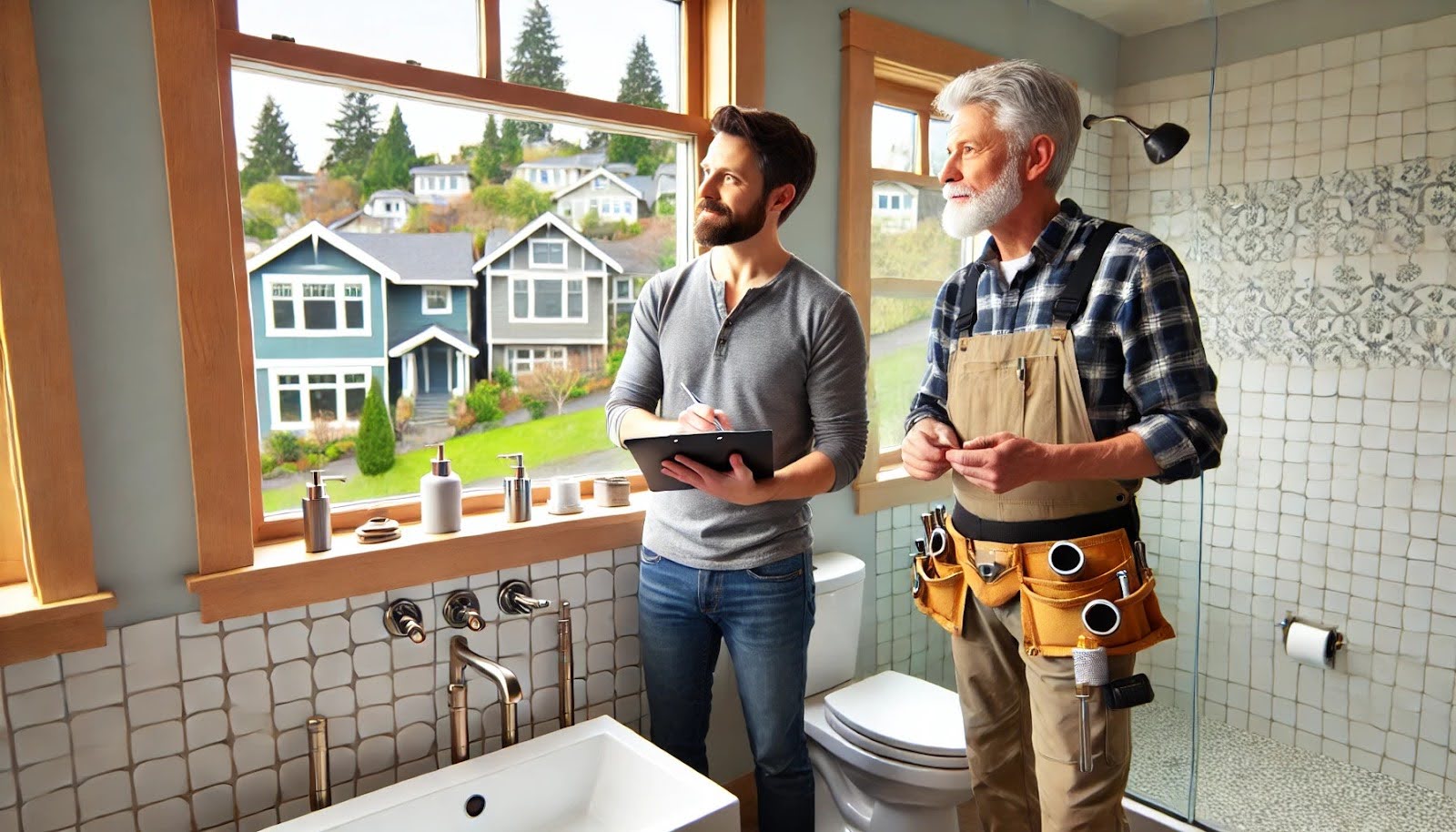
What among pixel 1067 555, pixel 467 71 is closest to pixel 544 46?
pixel 467 71

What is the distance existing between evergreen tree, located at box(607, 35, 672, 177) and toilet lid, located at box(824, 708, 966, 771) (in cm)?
144

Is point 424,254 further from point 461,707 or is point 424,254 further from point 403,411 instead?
point 461,707

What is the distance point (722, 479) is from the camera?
5.17ft

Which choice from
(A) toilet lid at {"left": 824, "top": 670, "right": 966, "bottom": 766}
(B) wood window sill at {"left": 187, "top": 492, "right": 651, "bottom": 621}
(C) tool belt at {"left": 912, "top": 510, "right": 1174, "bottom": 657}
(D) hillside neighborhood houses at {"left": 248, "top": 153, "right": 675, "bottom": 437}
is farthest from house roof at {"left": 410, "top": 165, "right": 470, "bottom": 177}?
(A) toilet lid at {"left": 824, "top": 670, "right": 966, "bottom": 766}

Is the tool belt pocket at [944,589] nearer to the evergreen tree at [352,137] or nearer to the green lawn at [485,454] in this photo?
the green lawn at [485,454]

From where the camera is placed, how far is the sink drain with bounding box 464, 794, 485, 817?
64.4 inches

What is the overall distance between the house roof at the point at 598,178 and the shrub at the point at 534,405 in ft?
1.57

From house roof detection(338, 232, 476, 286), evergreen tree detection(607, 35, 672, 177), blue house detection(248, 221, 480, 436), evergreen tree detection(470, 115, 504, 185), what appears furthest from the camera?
evergreen tree detection(607, 35, 672, 177)

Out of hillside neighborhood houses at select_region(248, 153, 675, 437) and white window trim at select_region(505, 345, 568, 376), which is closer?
hillside neighborhood houses at select_region(248, 153, 675, 437)

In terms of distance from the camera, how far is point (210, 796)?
1579mm

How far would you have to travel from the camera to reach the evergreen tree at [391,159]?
1.82 meters

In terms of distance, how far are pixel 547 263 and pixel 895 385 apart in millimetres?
1254

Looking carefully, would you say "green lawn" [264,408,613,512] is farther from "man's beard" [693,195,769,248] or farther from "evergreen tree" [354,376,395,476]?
"man's beard" [693,195,769,248]

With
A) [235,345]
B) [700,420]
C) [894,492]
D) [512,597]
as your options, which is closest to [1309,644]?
[894,492]
